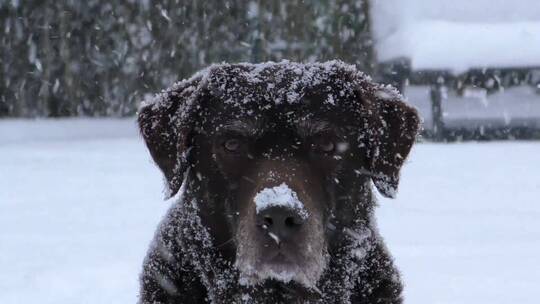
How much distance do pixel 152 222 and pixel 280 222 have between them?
339cm

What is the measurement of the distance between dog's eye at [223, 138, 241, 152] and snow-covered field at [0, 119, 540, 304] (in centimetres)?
135

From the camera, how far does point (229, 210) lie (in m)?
2.94

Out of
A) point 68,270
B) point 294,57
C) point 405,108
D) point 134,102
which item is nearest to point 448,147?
point 294,57

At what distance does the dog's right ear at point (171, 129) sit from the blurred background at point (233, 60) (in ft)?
8.80

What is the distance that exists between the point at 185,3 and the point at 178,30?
34cm

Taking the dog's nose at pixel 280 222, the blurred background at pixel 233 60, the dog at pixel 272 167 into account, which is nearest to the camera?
the dog's nose at pixel 280 222

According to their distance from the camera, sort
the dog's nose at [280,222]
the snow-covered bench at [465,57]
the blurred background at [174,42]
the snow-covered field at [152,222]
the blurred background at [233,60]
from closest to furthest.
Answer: the dog's nose at [280,222] → the snow-covered field at [152,222] → the blurred background at [233,60] → the snow-covered bench at [465,57] → the blurred background at [174,42]

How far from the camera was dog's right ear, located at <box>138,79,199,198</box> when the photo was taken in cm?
298

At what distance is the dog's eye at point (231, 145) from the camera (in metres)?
2.94

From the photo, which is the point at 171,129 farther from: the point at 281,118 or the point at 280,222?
the point at 280,222

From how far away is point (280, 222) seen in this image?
2.63 m

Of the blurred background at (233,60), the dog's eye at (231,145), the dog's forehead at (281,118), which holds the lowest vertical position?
the blurred background at (233,60)

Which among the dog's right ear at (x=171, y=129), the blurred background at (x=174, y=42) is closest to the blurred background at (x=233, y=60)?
the blurred background at (x=174, y=42)

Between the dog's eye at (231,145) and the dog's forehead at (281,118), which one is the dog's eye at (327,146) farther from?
the dog's eye at (231,145)
